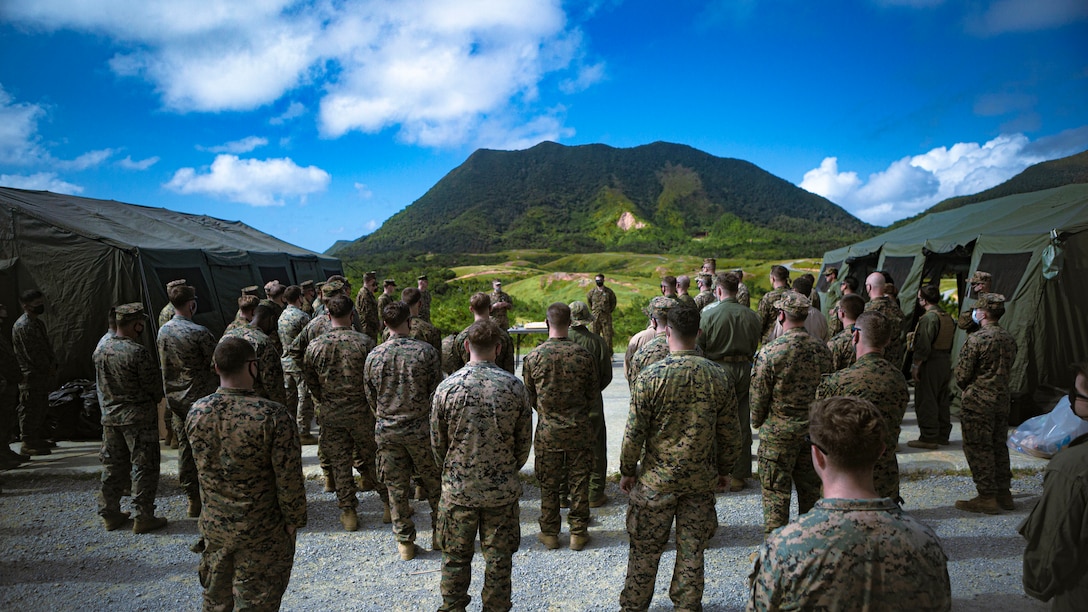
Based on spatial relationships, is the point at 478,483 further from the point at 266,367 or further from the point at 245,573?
the point at 266,367

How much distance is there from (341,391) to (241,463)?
214 cm

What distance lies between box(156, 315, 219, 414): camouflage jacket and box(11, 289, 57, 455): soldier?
12.1ft

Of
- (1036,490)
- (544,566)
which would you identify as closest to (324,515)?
(544,566)

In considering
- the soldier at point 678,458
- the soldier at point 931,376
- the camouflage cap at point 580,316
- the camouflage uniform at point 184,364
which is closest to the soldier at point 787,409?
the soldier at point 678,458

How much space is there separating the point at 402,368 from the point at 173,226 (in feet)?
36.5

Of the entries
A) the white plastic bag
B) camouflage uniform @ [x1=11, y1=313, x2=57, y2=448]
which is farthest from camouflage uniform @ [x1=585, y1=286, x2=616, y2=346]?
camouflage uniform @ [x1=11, y1=313, x2=57, y2=448]

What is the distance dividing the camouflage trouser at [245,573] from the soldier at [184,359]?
2453 mm

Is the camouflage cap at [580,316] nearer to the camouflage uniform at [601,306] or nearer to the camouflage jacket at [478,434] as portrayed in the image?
the camouflage jacket at [478,434]

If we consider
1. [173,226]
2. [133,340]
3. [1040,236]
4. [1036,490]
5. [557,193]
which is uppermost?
[557,193]

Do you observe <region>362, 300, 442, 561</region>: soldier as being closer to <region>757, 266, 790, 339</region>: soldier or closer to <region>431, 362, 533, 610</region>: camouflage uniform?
<region>431, 362, 533, 610</region>: camouflage uniform

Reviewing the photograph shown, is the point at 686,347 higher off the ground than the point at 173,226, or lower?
lower

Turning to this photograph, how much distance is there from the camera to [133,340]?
5.37 metres

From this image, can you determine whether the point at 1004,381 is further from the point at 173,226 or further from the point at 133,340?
the point at 173,226

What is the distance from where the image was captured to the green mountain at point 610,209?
80.8 metres
